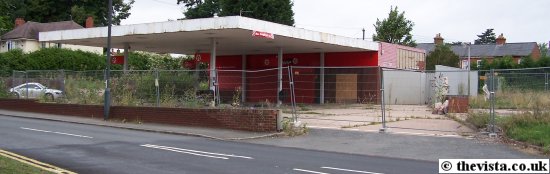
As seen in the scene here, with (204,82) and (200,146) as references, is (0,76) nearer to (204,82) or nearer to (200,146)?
(204,82)

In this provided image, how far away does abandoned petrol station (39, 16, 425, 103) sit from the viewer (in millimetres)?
23812

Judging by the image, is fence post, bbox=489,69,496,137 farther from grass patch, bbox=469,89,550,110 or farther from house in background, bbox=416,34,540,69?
house in background, bbox=416,34,540,69

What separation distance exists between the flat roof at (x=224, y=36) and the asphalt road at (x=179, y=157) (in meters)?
9.22

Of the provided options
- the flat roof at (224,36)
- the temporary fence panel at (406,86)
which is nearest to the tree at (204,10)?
the flat roof at (224,36)

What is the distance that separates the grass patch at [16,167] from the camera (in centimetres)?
923

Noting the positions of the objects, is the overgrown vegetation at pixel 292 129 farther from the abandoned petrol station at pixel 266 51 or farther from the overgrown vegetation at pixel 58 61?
the overgrown vegetation at pixel 58 61

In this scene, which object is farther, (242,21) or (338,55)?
(338,55)

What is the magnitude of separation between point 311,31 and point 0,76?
18.8 metres

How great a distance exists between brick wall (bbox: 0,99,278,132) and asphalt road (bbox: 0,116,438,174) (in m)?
2.05

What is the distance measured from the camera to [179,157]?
494 inches

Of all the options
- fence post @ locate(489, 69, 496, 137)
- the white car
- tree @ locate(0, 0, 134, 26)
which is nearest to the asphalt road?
fence post @ locate(489, 69, 496, 137)

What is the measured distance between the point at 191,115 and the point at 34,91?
13.8m

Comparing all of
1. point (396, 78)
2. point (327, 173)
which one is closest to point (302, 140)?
point (327, 173)

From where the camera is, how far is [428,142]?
50.2 ft
